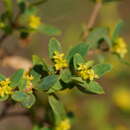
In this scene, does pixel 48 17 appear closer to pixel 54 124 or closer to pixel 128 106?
pixel 128 106

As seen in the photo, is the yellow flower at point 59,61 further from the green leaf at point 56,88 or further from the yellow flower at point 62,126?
the yellow flower at point 62,126

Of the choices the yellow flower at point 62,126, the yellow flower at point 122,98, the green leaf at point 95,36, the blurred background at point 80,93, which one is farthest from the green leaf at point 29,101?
the yellow flower at point 122,98

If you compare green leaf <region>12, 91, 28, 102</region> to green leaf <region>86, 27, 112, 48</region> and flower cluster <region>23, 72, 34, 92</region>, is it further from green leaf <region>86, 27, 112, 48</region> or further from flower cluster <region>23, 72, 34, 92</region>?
green leaf <region>86, 27, 112, 48</region>

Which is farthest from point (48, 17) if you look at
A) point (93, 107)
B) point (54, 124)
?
point (54, 124)

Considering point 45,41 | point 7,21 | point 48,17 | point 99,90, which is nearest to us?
point 99,90

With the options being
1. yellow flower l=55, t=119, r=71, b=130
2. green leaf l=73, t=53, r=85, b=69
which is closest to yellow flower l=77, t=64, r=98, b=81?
green leaf l=73, t=53, r=85, b=69

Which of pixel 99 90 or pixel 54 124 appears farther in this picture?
pixel 54 124

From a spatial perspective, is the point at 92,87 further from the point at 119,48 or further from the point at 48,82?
the point at 119,48

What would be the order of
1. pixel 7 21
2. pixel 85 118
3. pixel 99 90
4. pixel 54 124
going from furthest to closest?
pixel 85 118 → pixel 7 21 → pixel 54 124 → pixel 99 90
